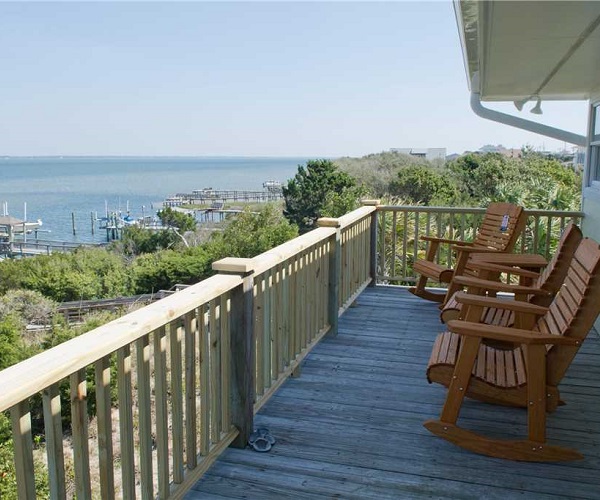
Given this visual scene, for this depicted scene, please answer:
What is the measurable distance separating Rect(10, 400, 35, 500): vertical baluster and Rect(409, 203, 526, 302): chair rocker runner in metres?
3.92

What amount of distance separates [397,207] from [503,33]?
2719 millimetres

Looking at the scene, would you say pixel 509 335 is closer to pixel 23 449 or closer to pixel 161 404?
pixel 161 404

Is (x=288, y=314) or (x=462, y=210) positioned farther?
(x=462, y=210)

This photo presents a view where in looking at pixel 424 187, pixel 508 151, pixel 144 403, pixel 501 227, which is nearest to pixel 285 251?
pixel 144 403

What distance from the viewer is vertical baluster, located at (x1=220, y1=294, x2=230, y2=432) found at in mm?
2510

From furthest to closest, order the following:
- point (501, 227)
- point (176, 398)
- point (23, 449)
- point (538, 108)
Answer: point (538, 108) → point (501, 227) → point (176, 398) → point (23, 449)

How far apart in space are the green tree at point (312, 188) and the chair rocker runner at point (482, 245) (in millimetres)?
25353

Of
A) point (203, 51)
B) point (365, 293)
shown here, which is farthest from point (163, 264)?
point (203, 51)

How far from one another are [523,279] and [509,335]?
1853 millimetres

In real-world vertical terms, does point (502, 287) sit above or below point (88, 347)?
below

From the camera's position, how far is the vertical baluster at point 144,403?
6.07 feet

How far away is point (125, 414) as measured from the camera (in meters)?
1.77

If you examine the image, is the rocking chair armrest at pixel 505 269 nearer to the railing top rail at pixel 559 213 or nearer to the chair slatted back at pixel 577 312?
the chair slatted back at pixel 577 312

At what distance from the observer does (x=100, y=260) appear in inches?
1332
